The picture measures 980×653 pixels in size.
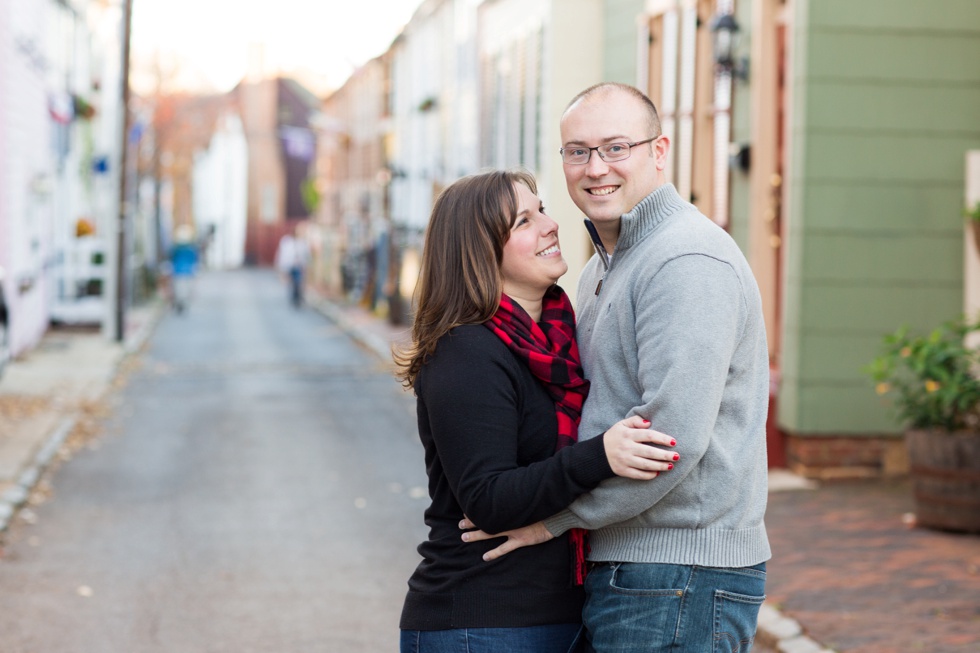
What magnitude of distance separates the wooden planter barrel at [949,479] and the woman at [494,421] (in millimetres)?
5163

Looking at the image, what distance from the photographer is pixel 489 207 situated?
2.67 metres

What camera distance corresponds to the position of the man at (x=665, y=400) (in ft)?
7.91

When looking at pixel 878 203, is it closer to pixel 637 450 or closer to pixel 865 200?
pixel 865 200

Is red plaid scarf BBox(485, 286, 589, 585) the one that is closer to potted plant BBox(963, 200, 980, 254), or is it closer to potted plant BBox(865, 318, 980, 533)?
potted plant BBox(865, 318, 980, 533)

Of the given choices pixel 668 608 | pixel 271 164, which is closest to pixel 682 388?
pixel 668 608

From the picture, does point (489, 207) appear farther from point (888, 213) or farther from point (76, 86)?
point (76, 86)

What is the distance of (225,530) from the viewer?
8.01 m

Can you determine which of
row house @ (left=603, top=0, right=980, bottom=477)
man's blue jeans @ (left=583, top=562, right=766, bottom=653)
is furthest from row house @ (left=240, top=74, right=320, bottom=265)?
man's blue jeans @ (left=583, top=562, right=766, bottom=653)

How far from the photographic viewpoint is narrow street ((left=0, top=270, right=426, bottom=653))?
19.6ft

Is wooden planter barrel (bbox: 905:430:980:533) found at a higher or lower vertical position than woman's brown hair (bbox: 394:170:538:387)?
lower

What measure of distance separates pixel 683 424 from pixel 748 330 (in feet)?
0.86

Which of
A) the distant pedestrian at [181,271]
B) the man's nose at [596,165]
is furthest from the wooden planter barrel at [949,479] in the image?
the distant pedestrian at [181,271]

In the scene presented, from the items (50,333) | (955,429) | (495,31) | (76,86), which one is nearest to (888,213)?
(955,429)

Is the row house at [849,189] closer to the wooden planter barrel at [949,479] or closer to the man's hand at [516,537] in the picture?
the wooden planter barrel at [949,479]
